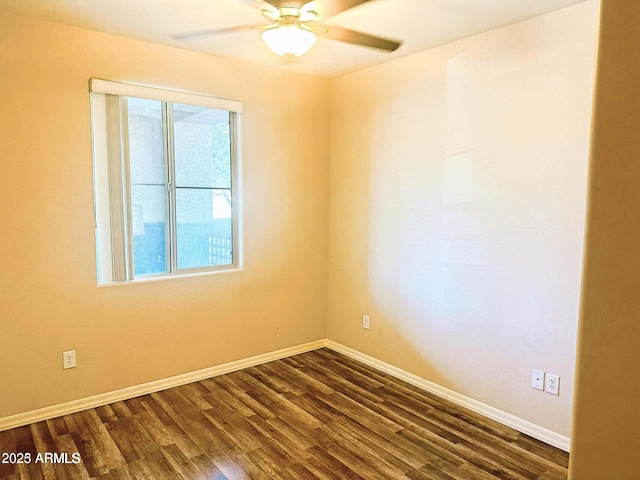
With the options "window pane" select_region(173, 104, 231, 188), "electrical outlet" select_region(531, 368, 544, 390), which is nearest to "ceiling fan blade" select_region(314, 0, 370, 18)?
"window pane" select_region(173, 104, 231, 188)

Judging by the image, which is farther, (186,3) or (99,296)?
(99,296)

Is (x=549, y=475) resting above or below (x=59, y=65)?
below

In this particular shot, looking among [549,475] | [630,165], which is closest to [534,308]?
[549,475]

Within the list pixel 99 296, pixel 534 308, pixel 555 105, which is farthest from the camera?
pixel 99 296

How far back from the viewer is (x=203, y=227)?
3.46m

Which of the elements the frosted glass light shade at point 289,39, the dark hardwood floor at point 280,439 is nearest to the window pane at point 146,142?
the frosted glass light shade at point 289,39

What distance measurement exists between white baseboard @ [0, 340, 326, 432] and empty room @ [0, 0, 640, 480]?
0.05 feet

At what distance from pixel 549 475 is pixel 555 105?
77.9 inches

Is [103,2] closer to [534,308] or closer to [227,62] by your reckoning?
[227,62]

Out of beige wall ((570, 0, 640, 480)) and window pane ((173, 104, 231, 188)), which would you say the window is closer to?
window pane ((173, 104, 231, 188))

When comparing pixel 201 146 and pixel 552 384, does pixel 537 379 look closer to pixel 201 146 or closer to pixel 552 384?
pixel 552 384

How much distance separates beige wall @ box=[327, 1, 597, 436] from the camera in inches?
96.3

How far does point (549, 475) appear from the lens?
2.25 m

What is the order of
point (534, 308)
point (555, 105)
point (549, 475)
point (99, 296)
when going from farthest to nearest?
point (99, 296) → point (534, 308) → point (555, 105) → point (549, 475)
